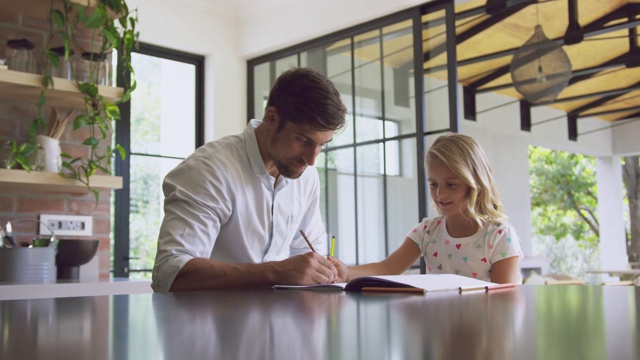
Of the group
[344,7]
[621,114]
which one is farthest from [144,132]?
[621,114]

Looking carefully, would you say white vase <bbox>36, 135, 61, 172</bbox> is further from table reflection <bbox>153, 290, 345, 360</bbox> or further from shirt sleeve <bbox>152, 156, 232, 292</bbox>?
table reflection <bbox>153, 290, 345, 360</bbox>

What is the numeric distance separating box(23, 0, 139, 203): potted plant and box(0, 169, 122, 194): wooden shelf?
3 cm

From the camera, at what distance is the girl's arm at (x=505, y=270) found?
196 cm

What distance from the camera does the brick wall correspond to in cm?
294

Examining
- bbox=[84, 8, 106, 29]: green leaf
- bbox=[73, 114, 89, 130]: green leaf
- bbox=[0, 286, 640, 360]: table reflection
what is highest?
bbox=[84, 8, 106, 29]: green leaf

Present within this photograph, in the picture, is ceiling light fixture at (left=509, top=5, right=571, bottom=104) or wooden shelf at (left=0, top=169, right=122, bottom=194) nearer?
wooden shelf at (left=0, top=169, right=122, bottom=194)

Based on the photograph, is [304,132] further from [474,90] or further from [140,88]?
[474,90]

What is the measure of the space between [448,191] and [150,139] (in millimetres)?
2927

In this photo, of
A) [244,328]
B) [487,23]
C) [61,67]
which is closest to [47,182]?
[61,67]

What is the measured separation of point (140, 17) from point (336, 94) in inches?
118

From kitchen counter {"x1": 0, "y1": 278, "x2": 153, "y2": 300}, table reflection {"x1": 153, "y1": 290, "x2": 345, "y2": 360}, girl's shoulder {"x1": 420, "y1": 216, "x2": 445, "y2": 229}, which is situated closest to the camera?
table reflection {"x1": 153, "y1": 290, "x2": 345, "y2": 360}

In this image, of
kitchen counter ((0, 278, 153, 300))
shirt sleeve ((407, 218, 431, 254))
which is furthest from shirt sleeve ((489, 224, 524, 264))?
kitchen counter ((0, 278, 153, 300))

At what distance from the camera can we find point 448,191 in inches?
84.7

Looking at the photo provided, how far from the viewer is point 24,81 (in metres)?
2.82
